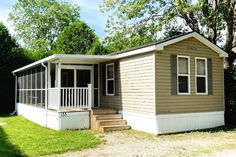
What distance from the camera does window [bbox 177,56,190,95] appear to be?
11977 millimetres

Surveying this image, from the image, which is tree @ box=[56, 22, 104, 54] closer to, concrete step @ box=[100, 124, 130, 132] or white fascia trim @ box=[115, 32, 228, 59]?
white fascia trim @ box=[115, 32, 228, 59]

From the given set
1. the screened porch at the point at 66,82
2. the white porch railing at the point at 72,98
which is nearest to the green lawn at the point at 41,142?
the white porch railing at the point at 72,98

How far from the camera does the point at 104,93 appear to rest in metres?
14.8

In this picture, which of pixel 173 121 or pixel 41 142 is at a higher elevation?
pixel 173 121

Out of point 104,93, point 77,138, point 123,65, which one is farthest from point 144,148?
point 104,93

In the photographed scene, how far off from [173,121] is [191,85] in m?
1.65

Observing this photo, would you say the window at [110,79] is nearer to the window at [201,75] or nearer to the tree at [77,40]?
the window at [201,75]

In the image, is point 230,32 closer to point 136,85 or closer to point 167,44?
point 167,44

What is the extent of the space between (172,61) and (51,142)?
211 inches

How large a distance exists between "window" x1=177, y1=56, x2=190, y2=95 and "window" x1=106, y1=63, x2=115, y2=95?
A: 3.40 meters

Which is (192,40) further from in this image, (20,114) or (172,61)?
(20,114)

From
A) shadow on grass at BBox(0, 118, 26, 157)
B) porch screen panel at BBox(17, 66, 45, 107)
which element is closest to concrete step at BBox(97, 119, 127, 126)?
shadow on grass at BBox(0, 118, 26, 157)

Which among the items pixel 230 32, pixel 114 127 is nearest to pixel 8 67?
pixel 114 127

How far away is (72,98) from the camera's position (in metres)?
13.3
